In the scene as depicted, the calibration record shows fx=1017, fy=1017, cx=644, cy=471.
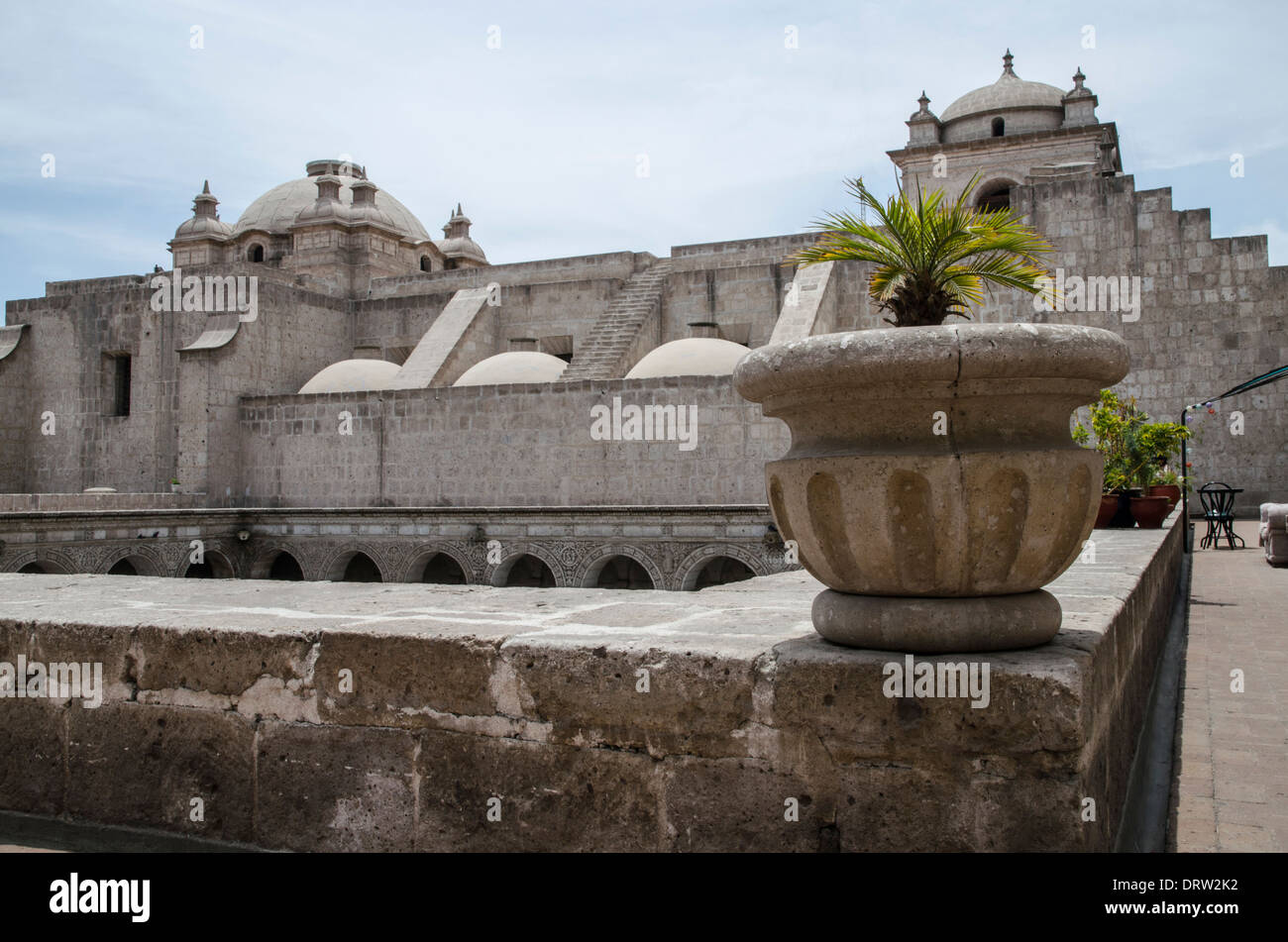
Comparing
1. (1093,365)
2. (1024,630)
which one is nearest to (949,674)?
(1024,630)

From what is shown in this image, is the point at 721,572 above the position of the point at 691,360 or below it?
below

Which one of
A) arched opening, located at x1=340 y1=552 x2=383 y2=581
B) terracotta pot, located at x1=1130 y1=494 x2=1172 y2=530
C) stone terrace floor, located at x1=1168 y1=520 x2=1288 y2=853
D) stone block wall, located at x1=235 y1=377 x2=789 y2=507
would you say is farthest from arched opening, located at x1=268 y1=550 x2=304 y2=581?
stone terrace floor, located at x1=1168 y1=520 x2=1288 y2=853

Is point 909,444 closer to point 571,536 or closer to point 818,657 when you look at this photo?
point 818,657

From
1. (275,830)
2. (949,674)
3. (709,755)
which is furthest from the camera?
(275,830)

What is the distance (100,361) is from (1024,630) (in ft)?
70.4

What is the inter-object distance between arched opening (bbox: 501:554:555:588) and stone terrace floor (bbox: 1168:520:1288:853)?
33.0 feet

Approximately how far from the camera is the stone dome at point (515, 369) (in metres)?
18.0

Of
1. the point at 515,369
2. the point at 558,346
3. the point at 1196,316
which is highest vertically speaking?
the point at 558,346

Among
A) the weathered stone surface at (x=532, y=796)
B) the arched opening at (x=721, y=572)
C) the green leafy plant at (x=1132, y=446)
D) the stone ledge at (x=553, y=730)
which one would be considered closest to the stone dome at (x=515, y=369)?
the arched opening at (x=721, y=572)

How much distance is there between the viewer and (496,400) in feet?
52.7

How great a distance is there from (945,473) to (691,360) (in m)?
14.3

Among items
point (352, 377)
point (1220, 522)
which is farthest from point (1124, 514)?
point (352, 377)

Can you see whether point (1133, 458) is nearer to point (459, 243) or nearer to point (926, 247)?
point (926, 247)

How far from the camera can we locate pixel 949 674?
190 cm
